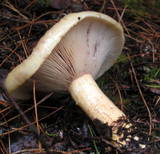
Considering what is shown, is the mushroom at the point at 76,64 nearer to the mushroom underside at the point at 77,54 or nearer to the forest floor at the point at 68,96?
the mushroom underside at the point at 77,54

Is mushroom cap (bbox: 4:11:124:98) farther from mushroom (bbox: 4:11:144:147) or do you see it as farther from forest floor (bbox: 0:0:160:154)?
forest floor (bbox: 0:0:160:154)

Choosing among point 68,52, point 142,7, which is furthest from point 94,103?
point 142,7

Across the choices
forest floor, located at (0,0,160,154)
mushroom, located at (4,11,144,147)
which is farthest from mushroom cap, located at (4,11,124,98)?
forest floor, located at (0,0,160,154)

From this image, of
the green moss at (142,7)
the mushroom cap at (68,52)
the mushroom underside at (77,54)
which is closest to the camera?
the mushroom cap at (68,52)

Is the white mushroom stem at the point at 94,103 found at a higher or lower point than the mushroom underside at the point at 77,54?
lower

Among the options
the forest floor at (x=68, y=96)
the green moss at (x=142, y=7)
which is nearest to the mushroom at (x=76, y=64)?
the forest floor at (x=68, y=96)

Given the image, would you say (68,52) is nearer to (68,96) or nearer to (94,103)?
(94,103)
